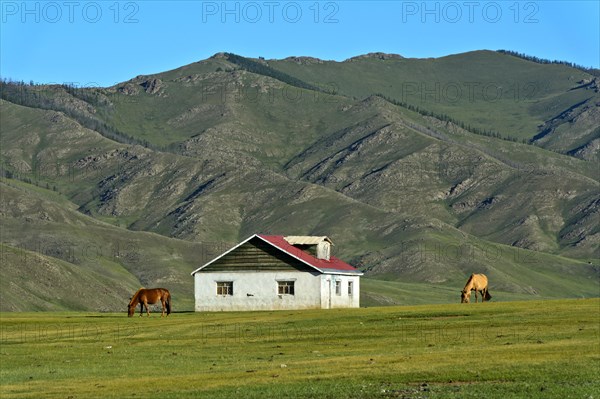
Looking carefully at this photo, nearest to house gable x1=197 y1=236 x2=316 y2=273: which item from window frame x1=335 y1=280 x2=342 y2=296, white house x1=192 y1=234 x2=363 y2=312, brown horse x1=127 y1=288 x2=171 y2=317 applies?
white house x1=192 y1=234 x2=363 y2=312

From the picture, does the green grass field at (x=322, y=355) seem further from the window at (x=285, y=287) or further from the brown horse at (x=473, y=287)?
the window at (x=285, y=287)

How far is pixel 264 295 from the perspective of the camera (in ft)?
310

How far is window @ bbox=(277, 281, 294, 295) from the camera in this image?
308 feet

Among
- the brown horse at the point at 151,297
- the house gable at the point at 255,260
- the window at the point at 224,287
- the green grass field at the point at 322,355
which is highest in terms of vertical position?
the house gable at the point at 255,260

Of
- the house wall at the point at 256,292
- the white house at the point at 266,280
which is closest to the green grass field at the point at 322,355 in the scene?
the house wall at the point at 256,292

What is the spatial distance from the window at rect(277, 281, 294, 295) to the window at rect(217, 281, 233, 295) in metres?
4.30

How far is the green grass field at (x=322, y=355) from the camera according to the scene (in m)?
35.0

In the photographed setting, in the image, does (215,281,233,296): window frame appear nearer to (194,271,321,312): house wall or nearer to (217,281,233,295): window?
(217,281,233,295): window

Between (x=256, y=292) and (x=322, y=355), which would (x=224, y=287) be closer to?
(x=256, y=292)

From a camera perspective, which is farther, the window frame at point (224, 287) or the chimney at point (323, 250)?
the chimney at point (323, 250)

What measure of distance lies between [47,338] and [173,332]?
22.8 feet

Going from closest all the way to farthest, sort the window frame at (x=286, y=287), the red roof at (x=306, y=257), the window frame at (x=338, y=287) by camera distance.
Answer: the window frame at (x=286, y=287) → the red roof at (x=306, y=257) → the window frame at (x=338, y=287)

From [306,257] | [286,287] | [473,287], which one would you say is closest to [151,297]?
[286,287]

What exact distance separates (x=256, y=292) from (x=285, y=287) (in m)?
2.51
